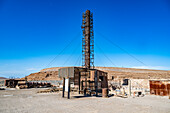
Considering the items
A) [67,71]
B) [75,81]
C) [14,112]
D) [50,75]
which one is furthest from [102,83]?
[50,75]

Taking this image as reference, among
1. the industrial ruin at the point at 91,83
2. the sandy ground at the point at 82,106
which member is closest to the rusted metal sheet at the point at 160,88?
the industrial ruin at the point at 91,83

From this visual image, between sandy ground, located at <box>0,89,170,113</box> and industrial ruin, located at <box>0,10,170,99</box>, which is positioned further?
industrial ruin, located at <box>0,10,170,99</box>

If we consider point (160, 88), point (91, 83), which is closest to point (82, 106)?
point (91, 83)

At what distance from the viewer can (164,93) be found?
60.7ft

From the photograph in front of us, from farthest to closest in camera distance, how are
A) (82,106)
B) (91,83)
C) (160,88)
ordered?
(91,83) → (160,88) → (82,106)

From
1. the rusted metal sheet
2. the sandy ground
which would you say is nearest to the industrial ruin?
the rusted metal sheet

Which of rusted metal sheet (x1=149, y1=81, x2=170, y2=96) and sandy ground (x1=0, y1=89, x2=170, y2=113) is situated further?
rusted metal sheet (x1=149, y1=81, x2=170, y2=96)

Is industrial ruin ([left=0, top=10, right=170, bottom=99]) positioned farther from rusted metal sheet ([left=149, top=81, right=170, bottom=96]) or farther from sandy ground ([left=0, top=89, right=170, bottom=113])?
sandy ground ([left=0, top=89, right=170, bottom=113])

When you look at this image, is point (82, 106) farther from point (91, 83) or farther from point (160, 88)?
point (160, 88)

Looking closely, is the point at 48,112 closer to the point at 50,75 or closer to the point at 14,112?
the point at 14,112

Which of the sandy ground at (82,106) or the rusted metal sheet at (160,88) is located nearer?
the sandy ground at (82,106)

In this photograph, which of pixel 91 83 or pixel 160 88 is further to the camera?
pixel 91 83

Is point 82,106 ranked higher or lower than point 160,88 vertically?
lower

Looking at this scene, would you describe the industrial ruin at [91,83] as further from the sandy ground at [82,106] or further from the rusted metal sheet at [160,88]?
the sandy ground at [82,106]
